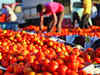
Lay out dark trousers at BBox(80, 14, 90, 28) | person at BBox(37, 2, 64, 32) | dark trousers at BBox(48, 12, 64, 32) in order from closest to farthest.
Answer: person at BBox(37, 2, 64, 32)
dark trousers at BBox(48, 12, 64, 32)
dark trousers at BBox(80, 14, 90, 28)

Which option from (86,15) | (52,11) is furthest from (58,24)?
(86,15)

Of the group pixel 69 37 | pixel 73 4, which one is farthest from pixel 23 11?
pixel 69 37

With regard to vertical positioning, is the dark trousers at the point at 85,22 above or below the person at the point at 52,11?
below

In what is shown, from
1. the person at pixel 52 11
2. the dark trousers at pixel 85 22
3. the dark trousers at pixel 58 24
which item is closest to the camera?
the person at pixel 52 11

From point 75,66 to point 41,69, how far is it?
0.36 meters

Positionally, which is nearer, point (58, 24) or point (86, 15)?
point (58, 24)

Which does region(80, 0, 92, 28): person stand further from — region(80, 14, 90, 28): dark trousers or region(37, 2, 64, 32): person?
region(37, 2, 64, 32): person

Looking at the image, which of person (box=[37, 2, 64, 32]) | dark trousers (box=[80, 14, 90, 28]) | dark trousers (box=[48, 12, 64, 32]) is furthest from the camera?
dark trousers (box=[80, 14, 90, 28])

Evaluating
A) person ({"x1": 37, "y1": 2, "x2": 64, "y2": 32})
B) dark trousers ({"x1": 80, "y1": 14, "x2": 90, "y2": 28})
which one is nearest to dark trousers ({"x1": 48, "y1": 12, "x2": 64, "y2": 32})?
person ({"x1": 37, "y1": 2, "x2": 64, "y2": 32})

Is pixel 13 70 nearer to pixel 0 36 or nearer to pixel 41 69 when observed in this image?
pixel 41 69

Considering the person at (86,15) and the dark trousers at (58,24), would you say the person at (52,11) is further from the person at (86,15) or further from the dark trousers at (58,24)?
the person at (86,15)

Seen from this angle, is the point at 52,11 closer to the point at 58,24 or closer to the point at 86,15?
the point at 58,24

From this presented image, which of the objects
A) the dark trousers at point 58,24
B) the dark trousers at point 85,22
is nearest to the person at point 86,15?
the dark trousers at point 85,22

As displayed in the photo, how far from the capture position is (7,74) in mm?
2070
